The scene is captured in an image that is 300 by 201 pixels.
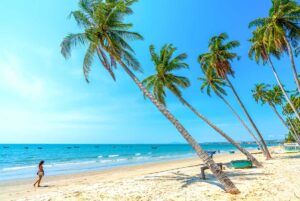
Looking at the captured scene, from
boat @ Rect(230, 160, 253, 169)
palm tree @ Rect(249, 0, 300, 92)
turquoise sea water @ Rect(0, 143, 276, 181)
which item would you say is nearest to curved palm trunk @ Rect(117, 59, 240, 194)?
boat @ Rect(230, 160, 253, 169)

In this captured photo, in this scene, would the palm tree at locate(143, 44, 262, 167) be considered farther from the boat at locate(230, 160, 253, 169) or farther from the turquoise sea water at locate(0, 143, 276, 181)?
the turquoise sea water at locate(0, 143, 276, 181)

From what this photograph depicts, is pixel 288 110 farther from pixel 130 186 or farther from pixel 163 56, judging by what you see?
pixel 130 186

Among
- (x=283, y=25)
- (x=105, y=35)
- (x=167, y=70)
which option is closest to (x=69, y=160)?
(x=167, y=70)

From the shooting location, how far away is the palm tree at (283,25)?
1438 cm

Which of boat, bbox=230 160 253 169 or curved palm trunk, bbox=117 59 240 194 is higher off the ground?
curved palm trunk, bbox=117 59 240 194

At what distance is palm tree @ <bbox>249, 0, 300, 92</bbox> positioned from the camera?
14.4m

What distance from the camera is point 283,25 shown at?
15227mm

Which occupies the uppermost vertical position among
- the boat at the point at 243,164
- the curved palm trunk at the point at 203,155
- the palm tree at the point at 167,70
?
the palm tree at the point at 167,70

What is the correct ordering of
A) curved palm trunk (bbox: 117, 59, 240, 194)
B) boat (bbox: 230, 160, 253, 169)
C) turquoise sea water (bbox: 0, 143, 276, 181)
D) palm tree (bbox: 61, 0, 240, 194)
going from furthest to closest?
turquoise sea water (bbox: 0, 143, 276, 181) → boat (bbox: 230, 160, 253, 169) → palm tree (bbox: 61, 0, 240, 194) → curved palm trunk (bbox: 117, 59, 240, 194)

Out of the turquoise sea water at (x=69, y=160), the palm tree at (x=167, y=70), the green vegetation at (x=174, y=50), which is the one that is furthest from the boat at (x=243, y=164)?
the turquoise sea water at (x=69, y=160)

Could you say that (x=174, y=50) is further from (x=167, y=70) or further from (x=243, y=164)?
(x=243, y=164)

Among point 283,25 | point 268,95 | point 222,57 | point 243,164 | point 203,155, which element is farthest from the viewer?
point 268,95

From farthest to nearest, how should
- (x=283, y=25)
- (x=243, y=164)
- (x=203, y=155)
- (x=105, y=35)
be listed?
(x=283, y=25) < (x=243, y=164) < (x=105, y=35) < (x=203, y=155)

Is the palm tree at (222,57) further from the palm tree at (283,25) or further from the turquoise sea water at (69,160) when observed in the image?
the turquoise sea water at (69,160)
